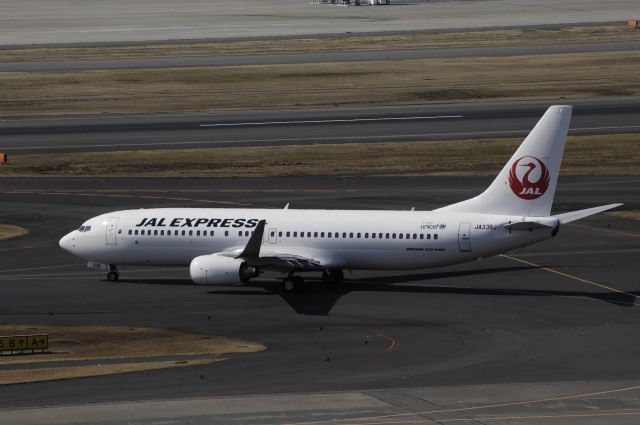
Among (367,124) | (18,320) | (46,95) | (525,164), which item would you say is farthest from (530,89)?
(18,320)

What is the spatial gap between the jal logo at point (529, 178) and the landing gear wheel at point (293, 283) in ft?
38.8

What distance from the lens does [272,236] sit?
6762cm

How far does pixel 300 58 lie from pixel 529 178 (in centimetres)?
11197

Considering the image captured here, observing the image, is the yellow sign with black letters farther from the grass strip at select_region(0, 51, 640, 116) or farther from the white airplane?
the grass strip at select_region(0, 51, 640, 116)

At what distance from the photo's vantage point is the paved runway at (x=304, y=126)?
118 meters

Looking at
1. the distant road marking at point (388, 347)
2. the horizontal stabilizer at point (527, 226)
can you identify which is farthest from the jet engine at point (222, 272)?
the horizontal stabilizer at point (527, 226)

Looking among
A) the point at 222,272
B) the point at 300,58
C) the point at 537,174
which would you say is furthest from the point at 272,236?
the point at 300,58

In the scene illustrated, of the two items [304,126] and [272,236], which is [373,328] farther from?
[304,126]

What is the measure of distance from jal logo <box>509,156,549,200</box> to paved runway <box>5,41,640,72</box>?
10637 centimetres

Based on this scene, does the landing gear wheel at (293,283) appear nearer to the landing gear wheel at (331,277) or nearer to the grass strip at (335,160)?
the landing gear wheel at (331,277)

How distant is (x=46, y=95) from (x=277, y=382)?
106 m

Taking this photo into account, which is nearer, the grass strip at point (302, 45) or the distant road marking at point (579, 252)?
the distant road marking at point (579, 252)

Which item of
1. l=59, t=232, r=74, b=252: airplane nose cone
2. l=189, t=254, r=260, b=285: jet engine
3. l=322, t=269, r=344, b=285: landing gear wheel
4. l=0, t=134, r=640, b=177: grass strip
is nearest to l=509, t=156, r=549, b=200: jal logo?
l=322, t=269, r=344, b=285: landing gear wheel

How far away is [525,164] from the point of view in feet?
215
